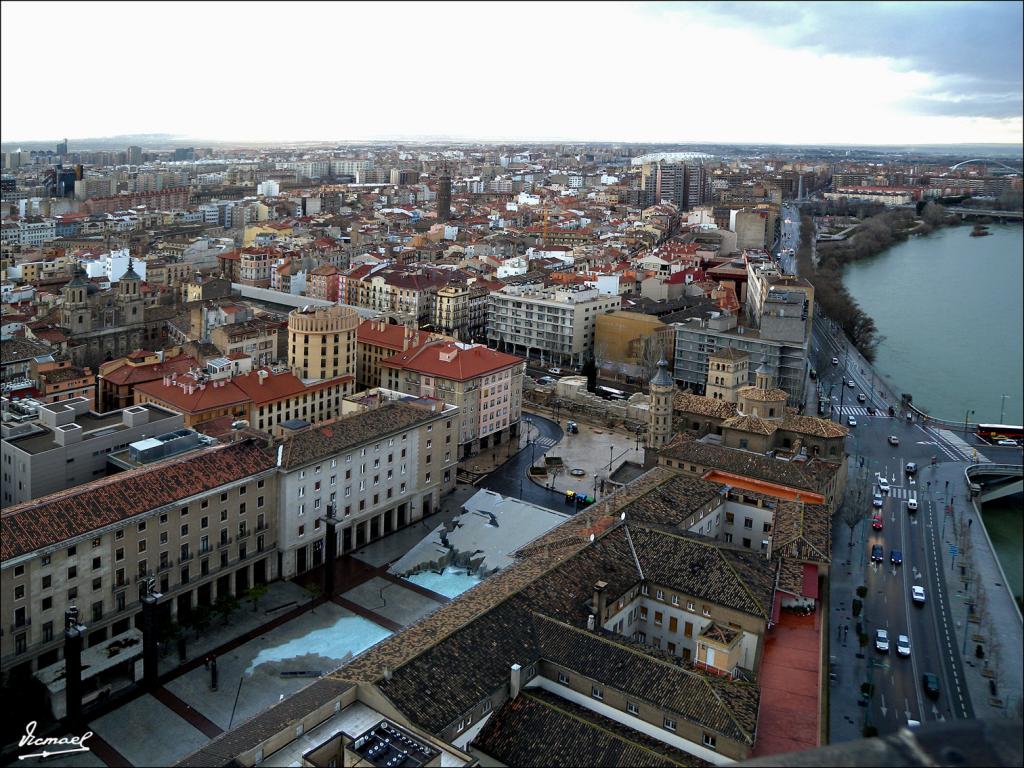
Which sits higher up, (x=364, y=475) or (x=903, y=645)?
(x=364, y=475)

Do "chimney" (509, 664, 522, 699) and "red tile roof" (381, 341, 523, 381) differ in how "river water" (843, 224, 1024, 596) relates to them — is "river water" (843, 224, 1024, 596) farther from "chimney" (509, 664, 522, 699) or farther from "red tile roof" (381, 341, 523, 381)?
"red tile roof" (381, 341, 523, 381)

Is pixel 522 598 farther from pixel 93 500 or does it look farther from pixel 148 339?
pixel 148 339

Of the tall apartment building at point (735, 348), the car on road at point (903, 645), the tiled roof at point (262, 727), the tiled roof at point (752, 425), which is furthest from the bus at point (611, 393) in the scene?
the tiled roof at point (262, 727)

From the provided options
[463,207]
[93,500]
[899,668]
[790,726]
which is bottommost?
[899,668]

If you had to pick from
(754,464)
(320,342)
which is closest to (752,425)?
(754,464)

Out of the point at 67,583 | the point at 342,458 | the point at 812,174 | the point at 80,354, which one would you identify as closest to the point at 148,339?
the point at 80,354

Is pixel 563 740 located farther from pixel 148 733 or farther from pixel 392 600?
pixel 392 600

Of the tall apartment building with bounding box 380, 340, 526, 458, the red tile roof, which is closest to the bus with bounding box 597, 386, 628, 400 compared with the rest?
the tall apartment building with bounding box 380, 340, 526, 458
